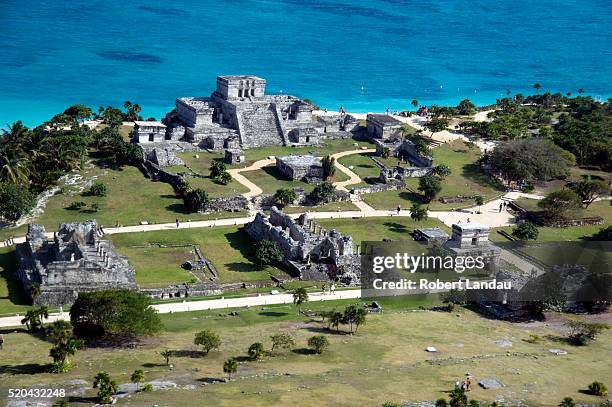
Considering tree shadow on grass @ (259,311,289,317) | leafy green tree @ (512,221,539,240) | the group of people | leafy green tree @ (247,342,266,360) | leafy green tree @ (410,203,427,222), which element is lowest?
the group of people

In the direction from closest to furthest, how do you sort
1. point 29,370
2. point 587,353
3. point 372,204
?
point 29,370 → point 587,353 → point 372,204

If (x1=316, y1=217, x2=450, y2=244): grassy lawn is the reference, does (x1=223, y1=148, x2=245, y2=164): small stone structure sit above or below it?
above

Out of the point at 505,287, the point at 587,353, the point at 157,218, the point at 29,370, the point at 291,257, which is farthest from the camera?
the point at 157,218

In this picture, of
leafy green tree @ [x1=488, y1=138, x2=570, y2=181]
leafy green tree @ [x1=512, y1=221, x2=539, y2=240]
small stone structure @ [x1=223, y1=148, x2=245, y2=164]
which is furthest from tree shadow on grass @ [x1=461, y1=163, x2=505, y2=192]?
small stone structure @ [x1=223, y1=148, x2=245, y2=164]

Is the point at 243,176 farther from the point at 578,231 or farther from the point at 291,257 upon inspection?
the point at 578,231

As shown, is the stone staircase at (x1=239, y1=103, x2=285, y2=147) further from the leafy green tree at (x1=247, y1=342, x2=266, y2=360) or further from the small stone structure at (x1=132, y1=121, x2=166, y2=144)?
the leafy green tree at (x1=247, y1=342, x2=266, y2=360)

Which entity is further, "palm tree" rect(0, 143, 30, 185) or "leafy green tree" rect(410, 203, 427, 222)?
"leafy green tree" rect(410, 203, 427, 222)

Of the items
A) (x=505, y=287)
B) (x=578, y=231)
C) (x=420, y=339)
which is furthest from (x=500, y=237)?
(x=420, y=339)
